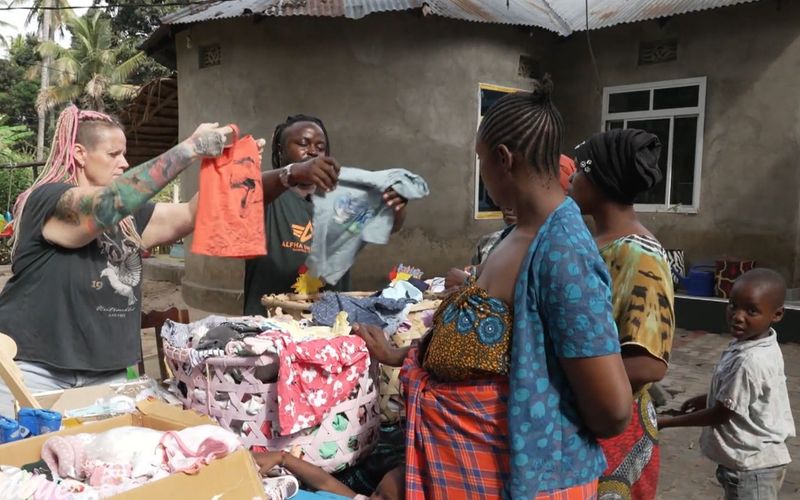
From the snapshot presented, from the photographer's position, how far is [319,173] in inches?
90.9

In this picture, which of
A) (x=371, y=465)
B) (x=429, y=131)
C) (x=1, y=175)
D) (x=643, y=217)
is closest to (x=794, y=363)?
(x=643, y=217)

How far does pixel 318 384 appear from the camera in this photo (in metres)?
1.62

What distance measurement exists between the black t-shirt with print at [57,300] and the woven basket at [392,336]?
0.63m

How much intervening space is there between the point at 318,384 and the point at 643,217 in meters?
7.90

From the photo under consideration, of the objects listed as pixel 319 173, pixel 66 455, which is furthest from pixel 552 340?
pixel 319 173

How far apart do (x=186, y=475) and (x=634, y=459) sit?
1.20m

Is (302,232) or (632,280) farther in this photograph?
(302,232)

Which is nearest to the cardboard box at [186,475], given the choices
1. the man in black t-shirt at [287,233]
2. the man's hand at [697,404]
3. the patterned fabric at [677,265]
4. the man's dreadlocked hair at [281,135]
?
the man in black t-shirt at [287,233]

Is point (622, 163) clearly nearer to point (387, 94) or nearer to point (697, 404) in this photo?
point (697, 404)

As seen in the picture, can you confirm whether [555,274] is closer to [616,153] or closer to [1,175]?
[616,153]

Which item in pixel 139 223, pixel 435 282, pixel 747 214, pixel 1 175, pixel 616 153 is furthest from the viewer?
pixel 1 175

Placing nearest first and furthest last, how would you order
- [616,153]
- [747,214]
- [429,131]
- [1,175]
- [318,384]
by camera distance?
[318,384] < [616,153] < [747,214] < [429,131] < [1,175]

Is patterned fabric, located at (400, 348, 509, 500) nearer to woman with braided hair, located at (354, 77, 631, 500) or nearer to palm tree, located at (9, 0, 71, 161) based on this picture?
woman with braided hair, located at (354, 77, 631, 500)

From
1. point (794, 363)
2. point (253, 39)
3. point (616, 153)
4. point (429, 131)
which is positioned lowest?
point (794, 363)
